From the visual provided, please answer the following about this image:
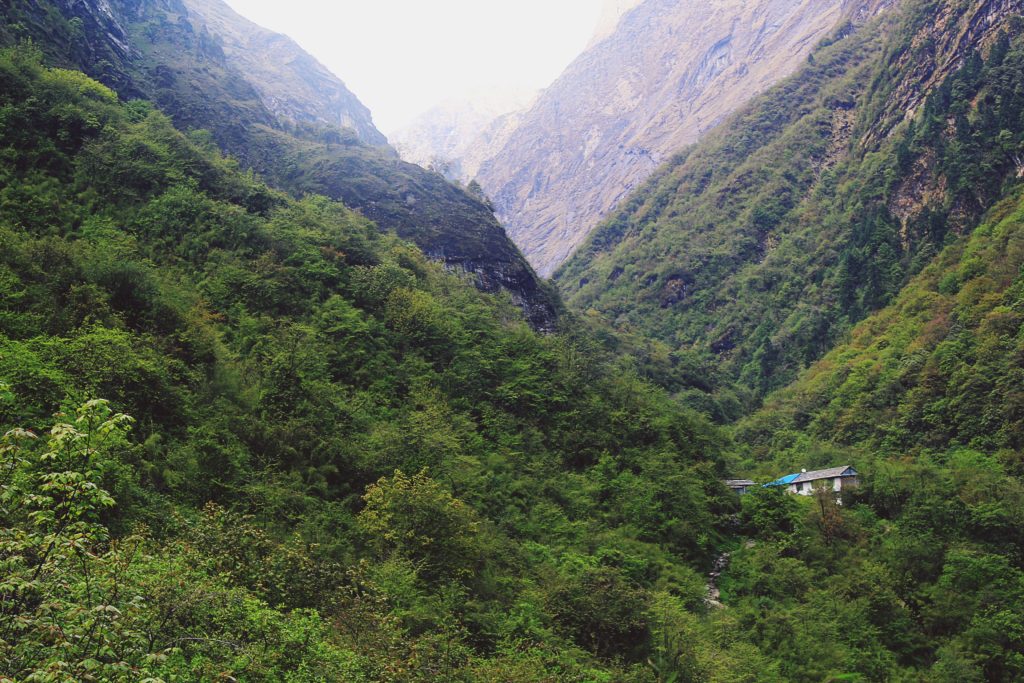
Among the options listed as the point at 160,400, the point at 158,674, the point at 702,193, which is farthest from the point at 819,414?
the point at 702,193

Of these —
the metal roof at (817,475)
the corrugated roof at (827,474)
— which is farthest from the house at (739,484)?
the corrugated roof at (827,474)

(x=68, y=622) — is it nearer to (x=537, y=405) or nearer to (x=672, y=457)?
(x=537, y=405)

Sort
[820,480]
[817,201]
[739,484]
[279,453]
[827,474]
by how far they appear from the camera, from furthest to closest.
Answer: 1. [817,201]
2. [739,484]
3. [827,474]
4. [820,480]
5. [279,453]

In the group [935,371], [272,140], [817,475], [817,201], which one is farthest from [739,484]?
[817,201]

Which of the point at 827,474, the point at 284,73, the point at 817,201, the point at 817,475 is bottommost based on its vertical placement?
the point at 817,475

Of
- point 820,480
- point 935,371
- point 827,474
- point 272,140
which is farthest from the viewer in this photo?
point 272,140

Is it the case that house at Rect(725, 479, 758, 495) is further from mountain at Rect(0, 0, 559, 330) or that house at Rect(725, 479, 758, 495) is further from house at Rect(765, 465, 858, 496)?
mountain at Rect(0, 0, 559, 330)

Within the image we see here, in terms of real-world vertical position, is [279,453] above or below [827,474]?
above

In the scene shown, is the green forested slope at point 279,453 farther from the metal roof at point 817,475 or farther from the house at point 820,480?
the house at point 820,480

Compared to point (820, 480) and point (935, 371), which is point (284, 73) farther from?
point (820, 480)
